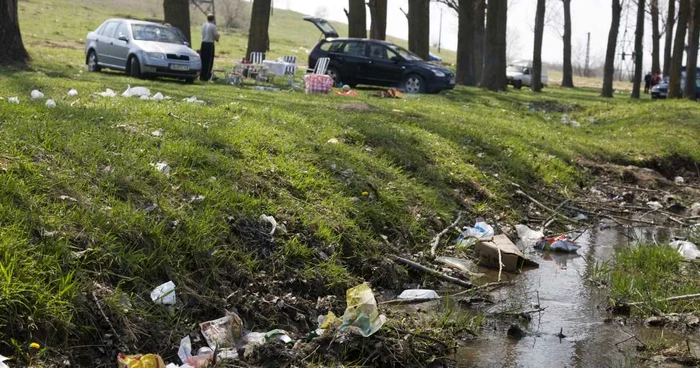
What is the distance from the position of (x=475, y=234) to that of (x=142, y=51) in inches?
475

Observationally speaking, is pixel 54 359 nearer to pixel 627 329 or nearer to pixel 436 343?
pixel 436 343

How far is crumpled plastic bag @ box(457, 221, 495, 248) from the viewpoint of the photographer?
7.39 m

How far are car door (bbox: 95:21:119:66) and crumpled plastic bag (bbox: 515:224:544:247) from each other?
1311 cm

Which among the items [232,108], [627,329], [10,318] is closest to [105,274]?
[10,318]

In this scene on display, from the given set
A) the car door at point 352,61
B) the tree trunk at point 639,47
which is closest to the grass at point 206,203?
the car door at point 352,61

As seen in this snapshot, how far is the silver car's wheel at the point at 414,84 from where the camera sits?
2184 cm

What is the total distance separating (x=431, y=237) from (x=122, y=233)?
10.7 feet

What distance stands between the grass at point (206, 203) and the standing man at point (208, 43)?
7500 mm

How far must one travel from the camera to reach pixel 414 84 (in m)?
22.0

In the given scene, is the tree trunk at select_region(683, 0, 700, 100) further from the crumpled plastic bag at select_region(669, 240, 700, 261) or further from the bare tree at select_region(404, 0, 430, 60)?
the crumpled plastic bag at select_region(669, 240, 700, 261)

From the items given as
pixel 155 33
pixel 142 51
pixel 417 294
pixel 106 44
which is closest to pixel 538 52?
pixel 155 33

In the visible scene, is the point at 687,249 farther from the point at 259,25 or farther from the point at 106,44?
the point at 259,25

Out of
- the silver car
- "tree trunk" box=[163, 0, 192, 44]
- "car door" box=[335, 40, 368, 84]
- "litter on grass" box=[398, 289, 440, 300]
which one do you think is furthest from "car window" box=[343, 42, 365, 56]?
"litter on grass" box=[398, 289, 440, 300]

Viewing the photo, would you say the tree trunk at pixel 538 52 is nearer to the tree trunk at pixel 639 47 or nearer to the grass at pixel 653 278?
the tree trunk at pixel 639 47
